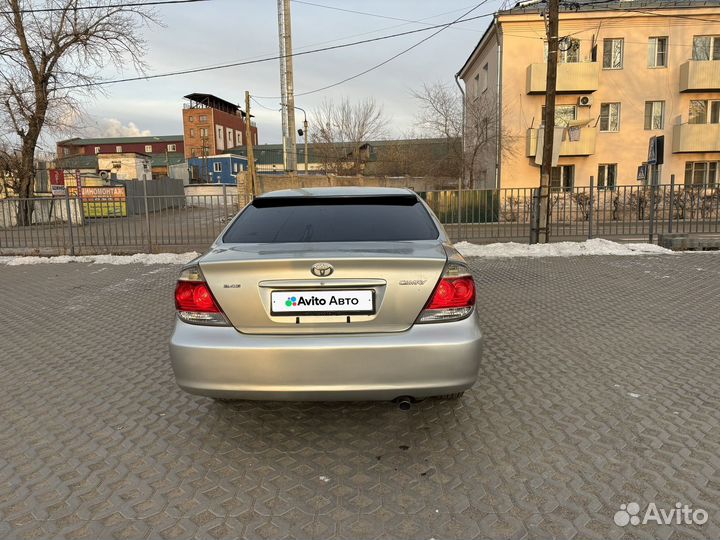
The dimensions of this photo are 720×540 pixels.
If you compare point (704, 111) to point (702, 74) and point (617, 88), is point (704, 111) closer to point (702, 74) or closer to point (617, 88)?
point (702, 74)

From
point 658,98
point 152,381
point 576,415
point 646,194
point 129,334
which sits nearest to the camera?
point 576,415

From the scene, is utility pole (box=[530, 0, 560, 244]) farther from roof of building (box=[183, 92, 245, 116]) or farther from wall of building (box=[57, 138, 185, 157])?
wall of building (box=[57, 138, 185, 157])

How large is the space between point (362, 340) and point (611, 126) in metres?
27.0

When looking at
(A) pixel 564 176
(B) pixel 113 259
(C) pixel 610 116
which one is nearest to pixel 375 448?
(B) pixel 113 259

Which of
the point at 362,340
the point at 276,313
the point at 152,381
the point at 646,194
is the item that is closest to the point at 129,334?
the point at 152,381

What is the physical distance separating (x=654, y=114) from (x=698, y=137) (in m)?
2.37

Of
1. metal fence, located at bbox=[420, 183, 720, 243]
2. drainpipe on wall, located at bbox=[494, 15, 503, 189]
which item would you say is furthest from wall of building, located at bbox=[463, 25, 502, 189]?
metal fence, located at bbox=[420, 183, 720, 243]

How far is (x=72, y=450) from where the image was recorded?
9.57 feet

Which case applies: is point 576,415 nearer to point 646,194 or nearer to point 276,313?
point 276,313

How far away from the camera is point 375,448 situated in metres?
2.91

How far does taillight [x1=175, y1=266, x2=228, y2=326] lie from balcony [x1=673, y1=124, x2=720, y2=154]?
92.9ft


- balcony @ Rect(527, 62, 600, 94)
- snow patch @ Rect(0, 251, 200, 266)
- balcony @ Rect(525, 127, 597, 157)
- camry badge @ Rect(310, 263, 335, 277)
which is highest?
balcony @ Rect(527, 62, 600, 94)

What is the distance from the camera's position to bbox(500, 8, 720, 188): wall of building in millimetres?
23703

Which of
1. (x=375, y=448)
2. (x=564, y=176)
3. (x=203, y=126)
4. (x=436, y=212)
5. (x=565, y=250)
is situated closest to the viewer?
(x=375, y=448)
